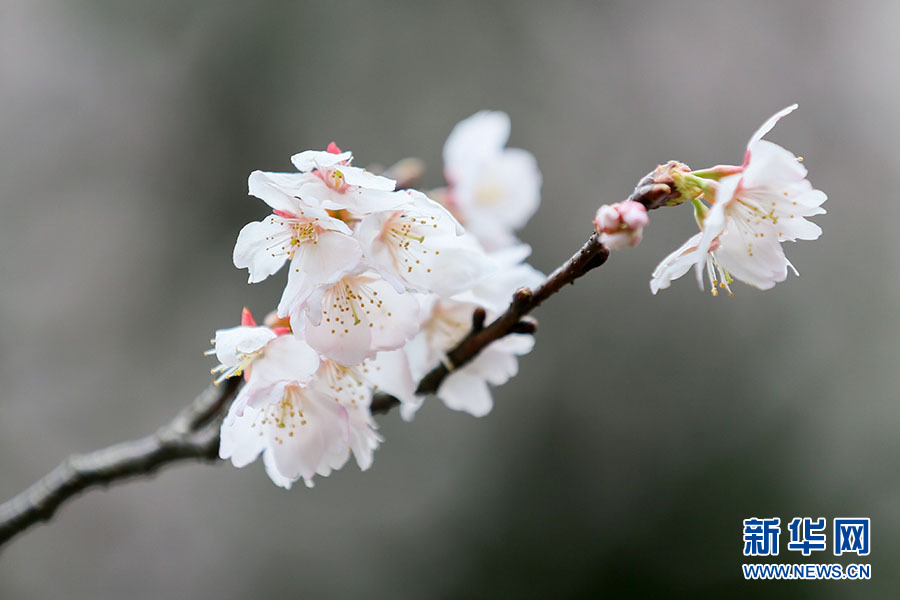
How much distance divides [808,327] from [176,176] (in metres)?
2.15

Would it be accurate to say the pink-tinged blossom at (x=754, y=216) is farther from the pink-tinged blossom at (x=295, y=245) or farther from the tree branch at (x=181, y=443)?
the pink-tinged blossom at (x=295, y=245)

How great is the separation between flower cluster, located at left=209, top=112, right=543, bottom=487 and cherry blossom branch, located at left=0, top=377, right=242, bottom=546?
13 cm

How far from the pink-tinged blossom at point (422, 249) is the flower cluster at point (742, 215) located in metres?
0.13

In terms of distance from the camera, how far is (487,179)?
1044mm

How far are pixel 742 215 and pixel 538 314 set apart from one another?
1.68 meters

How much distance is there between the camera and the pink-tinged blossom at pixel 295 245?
505 mm

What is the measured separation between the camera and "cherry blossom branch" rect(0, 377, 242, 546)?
70cm

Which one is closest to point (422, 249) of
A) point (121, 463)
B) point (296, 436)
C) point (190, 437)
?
point (296, 436)

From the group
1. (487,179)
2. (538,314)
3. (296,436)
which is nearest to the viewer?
(296,436)

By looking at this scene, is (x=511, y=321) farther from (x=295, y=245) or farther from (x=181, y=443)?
(x=181, y=443)

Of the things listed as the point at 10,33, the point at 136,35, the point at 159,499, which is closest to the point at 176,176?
the point at 136,35

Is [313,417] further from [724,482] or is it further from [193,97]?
[193,97]

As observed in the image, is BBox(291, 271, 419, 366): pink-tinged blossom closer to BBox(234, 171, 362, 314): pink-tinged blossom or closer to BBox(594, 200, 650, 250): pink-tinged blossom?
BBox(234, 171, 362, 314): pink-tinged blossom

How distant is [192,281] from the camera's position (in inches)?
88.8
